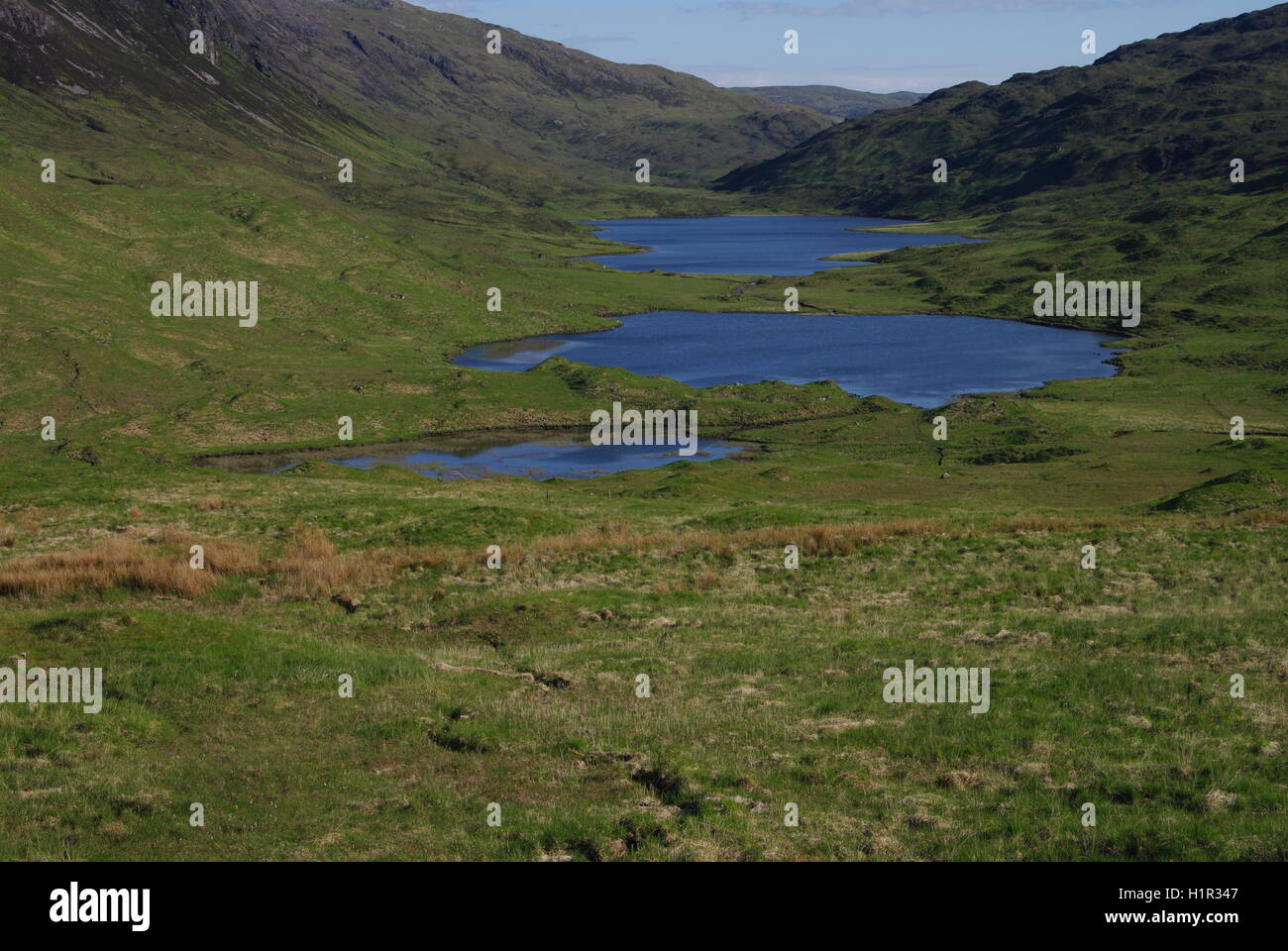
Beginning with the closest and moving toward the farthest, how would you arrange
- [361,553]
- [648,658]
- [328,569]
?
[648,658], [328,569], [361,553]

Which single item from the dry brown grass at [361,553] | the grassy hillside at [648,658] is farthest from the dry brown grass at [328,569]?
the grassy hillside at [648,658]

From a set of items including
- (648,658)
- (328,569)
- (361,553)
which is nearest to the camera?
(648,658)

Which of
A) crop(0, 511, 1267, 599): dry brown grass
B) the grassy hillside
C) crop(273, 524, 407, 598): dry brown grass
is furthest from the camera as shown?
crop(273, 524, 407, 598): dry brown grass

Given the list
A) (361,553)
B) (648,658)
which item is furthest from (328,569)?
(648,658)

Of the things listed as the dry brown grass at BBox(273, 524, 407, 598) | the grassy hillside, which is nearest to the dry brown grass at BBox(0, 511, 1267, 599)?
the dry brown grass at BBox(273, 524, 407, 598)

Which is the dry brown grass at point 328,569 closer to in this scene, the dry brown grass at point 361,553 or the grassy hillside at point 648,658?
the dry brown grass at point 361,553

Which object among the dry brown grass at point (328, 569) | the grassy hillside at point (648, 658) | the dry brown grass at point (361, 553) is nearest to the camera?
the grassy hillside at point (648, 658)

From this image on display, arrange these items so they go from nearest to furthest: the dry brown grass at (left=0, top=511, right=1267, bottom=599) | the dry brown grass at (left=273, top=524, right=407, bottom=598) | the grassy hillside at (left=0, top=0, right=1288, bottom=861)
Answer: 1. the grassy hillside at (left=0, top=0, right=1288, bottom=861)
2. the dry brown grass at (left=0, top=511, right=1267, bottom=599)
3. the dry brown grass at (left=273, top=524, right=407, bottom=598)

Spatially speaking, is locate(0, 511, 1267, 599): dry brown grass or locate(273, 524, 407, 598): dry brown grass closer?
locate(0, 511, 1267, 599): dry brown grass

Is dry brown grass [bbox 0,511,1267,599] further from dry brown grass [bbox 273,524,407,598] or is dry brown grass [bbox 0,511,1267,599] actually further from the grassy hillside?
the grassy hillside

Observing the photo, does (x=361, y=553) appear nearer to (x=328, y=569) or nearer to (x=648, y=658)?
(x=328, y=569)

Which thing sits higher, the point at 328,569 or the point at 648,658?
the point at 328,569
